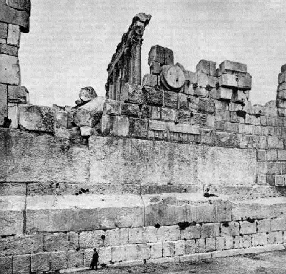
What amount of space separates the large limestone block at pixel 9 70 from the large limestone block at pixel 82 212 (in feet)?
6.04

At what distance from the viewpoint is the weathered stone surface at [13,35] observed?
5.33 m

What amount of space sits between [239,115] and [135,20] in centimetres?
885

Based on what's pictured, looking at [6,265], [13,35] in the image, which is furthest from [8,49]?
[6,265]

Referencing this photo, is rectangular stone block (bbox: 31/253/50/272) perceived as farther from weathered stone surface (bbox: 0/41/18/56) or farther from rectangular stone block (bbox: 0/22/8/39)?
rectangular stone block (bbox: 0/22/8/39)

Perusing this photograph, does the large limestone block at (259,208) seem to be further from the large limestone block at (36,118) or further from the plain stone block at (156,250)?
the large limestone block at (36,118)

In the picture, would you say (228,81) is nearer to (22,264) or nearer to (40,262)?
(40,262)

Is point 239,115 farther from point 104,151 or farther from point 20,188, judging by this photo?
point 20,188

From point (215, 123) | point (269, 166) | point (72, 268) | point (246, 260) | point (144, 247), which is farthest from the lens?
point (269, 166)

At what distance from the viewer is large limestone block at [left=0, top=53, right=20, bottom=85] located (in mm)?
5242

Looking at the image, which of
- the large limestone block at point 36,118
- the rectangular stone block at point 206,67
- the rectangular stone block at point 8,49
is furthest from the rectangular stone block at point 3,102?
the rectangular stone block at point 206,67

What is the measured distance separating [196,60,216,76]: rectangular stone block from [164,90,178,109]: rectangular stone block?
0.96m

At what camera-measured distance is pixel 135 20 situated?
575 inches

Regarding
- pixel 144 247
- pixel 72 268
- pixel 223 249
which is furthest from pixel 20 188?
pixel 223 249

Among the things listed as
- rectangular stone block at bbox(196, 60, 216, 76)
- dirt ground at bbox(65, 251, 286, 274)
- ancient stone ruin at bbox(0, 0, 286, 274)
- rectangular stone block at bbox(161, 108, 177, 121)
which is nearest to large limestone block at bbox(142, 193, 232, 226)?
ancient stone ruin at bbox(0, 0, 286, 274)
